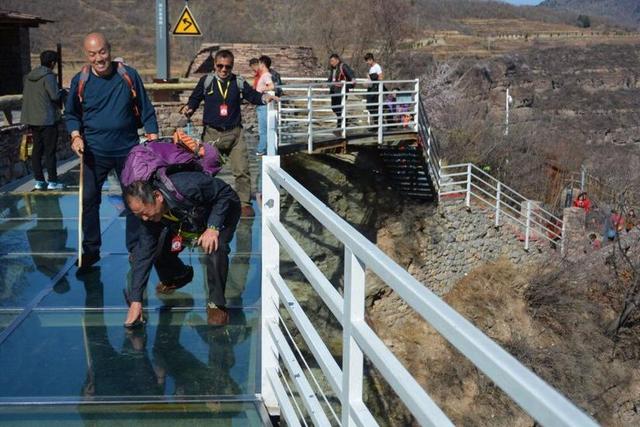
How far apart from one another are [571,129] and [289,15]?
1886 cm

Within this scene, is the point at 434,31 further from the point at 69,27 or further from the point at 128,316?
the point at 128,316

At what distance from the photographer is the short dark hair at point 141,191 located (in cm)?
396

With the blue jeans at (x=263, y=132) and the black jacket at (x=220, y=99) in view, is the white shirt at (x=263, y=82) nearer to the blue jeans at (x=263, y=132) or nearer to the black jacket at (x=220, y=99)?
the blue jeans at (x=263, y=132)

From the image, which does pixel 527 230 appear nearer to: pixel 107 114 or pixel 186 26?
pixel 186 26

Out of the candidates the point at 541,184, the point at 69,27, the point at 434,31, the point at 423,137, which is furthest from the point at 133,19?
the point at 423,137

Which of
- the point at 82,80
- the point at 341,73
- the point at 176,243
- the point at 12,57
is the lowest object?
the point at 176,243

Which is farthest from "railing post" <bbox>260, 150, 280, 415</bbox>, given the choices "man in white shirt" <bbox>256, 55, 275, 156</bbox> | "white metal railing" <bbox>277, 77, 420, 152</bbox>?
"white metal railing" <bbox>277, 77, 420, 152</bbox>

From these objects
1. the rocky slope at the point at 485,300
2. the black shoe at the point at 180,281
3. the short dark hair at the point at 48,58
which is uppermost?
the short dark hair at the point at 48,58

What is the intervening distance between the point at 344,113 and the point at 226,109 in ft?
22.6

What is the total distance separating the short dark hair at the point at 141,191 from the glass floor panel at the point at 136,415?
1032 mm

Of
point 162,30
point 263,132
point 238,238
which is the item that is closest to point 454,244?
point 162,30

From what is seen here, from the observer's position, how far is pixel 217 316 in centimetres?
493

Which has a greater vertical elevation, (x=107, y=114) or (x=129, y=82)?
(x=129, y=82)

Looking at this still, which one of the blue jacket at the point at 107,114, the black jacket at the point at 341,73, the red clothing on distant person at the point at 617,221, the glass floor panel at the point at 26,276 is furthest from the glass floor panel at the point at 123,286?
the red clothing on distant person at the point at 617,221
